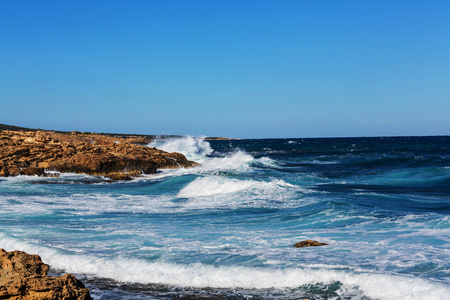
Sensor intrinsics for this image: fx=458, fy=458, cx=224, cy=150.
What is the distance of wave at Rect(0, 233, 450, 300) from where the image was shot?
16.8 feet

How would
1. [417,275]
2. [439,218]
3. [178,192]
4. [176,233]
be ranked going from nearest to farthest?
[417,275]
[176,233]
[439,218]
[178,192]

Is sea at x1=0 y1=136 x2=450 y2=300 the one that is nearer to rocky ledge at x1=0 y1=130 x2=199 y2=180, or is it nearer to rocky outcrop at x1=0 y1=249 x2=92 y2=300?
rocky outcrop at x1=0 y1=249 x2=92 y2=300

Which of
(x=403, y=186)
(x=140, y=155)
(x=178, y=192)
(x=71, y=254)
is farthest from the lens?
(x=140, y=155)

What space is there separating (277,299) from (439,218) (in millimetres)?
6451

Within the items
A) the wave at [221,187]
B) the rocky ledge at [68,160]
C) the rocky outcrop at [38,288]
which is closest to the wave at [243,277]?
the rocky outcrop at [38,288]

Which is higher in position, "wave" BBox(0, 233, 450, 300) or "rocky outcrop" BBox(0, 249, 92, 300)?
"rocky outcrop" BBox(0, 249, 92, 300)

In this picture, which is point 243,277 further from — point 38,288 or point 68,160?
point 68,160

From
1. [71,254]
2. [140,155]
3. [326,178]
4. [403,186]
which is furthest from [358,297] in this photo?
[140,155]

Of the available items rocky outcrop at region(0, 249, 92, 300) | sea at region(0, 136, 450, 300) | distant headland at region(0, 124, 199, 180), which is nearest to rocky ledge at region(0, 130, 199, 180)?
distant headland at region(0, 124, 199, 180)

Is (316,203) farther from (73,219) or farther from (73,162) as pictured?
(73,162)

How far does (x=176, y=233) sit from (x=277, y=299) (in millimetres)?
4115

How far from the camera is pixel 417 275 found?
571cm

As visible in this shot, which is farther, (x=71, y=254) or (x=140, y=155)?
(x=140, y=155)

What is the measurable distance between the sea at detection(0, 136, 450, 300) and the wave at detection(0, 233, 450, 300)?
0.01 meters
